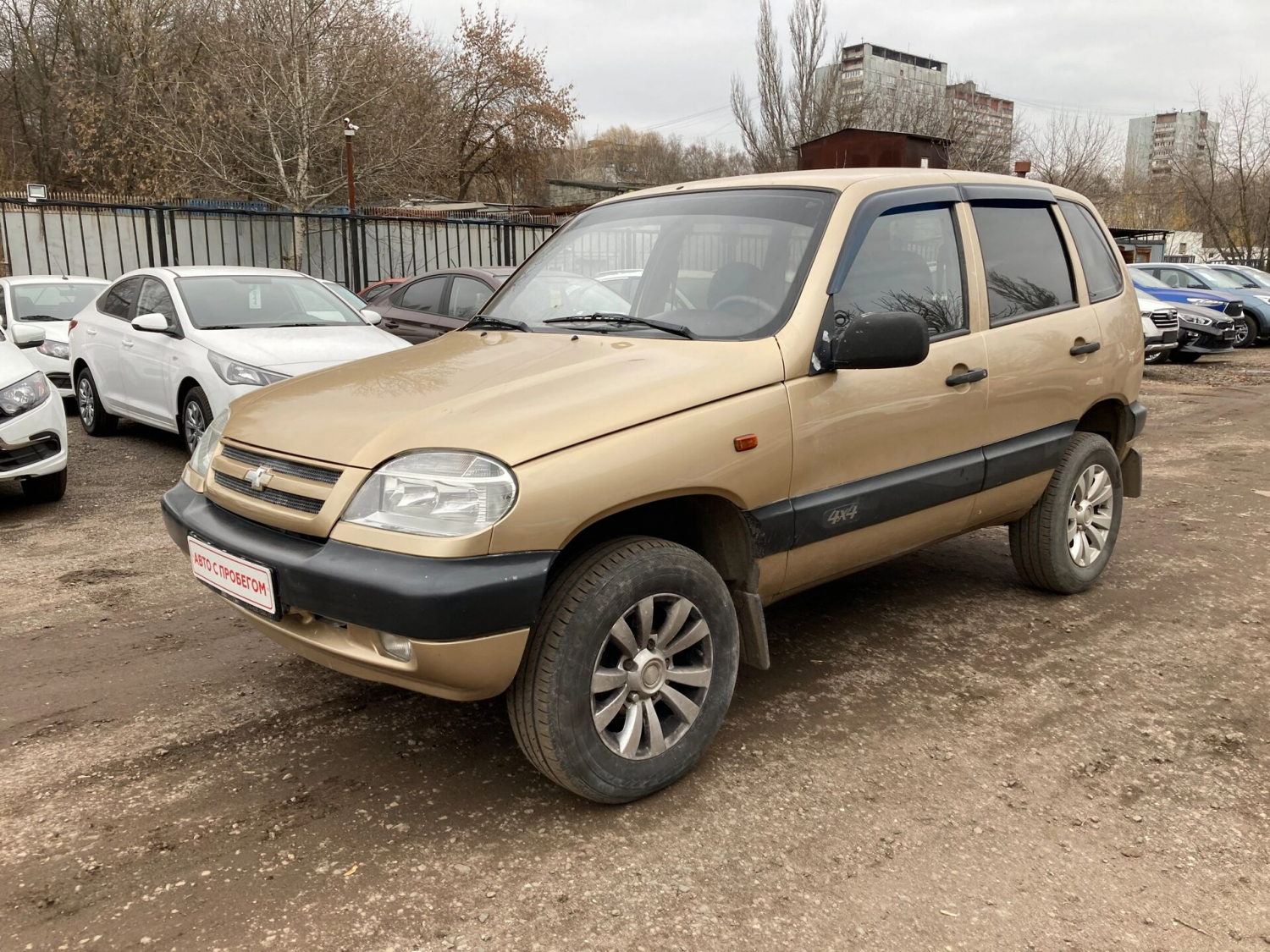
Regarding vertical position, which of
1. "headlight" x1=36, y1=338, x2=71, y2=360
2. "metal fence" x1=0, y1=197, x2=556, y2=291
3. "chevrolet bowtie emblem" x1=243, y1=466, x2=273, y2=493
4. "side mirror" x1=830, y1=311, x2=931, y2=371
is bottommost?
"headlight" x1=36, y1=338, x2=71, y2=360

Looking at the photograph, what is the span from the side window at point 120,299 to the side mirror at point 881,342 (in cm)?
696

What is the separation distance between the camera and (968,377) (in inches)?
141

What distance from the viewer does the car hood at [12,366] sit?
233 inches

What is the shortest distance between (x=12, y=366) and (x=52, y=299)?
5.27 meters

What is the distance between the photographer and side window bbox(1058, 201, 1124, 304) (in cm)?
436

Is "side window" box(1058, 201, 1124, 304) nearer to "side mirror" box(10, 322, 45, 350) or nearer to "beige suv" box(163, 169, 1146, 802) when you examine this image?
"beige suv" box(163, 169, 1146, 802)

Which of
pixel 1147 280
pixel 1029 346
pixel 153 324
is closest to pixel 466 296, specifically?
pixel 153 324

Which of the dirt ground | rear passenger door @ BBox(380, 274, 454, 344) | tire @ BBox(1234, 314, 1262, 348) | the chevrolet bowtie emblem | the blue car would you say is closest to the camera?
the dirt ground

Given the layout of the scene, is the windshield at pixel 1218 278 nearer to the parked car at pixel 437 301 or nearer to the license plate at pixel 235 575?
the parked car at pixel 437 301

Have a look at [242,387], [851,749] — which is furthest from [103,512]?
[851,749]

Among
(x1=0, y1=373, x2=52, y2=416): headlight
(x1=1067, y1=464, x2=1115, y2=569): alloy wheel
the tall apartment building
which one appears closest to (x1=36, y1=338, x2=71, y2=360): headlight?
(x1=0, y1=373, x2=52, y2=416): headlight

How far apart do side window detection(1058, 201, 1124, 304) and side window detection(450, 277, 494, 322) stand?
5780 mm

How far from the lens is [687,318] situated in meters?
3.25

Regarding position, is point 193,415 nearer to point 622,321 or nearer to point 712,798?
point 622,321
